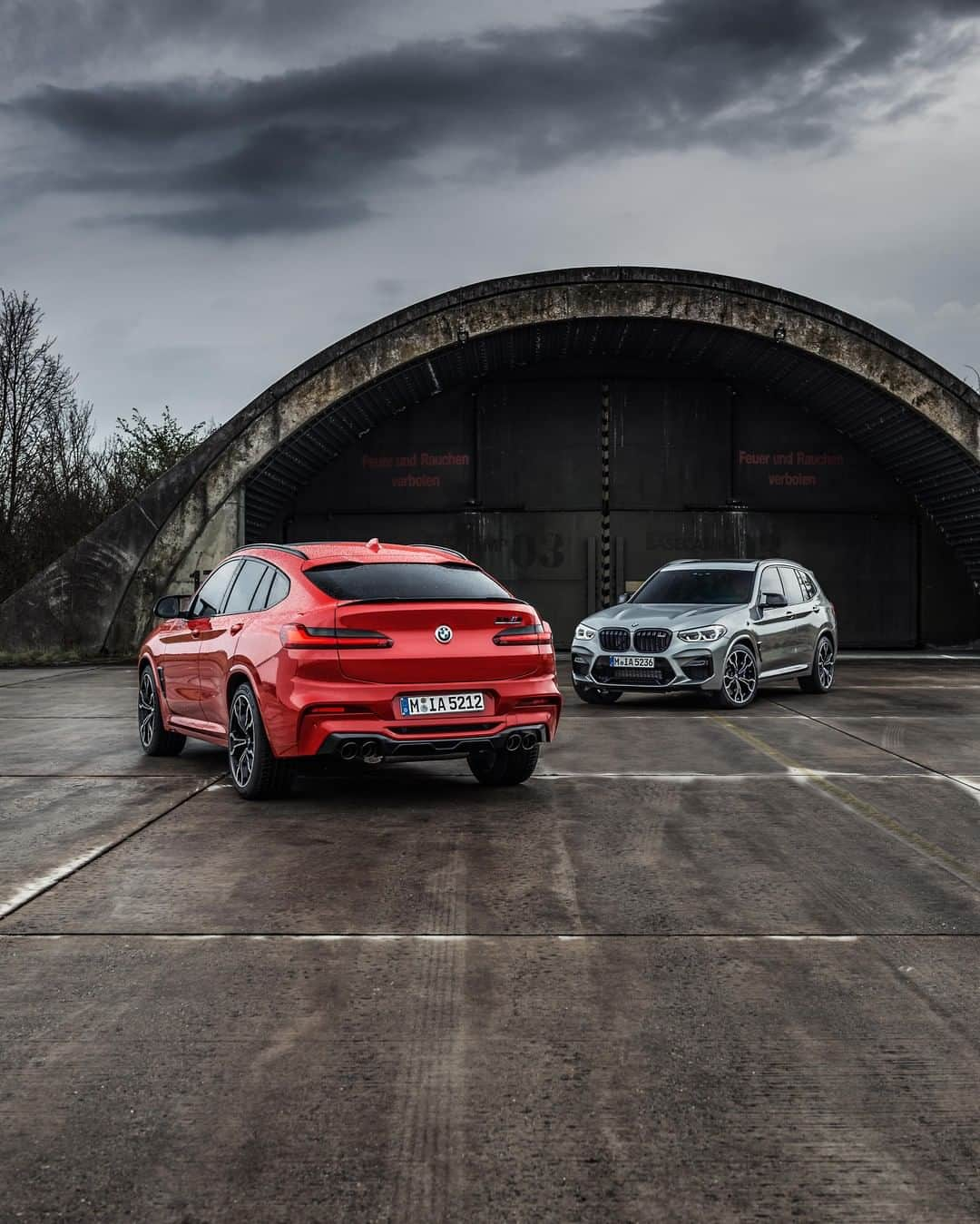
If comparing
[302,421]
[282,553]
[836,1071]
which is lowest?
[836,1071]

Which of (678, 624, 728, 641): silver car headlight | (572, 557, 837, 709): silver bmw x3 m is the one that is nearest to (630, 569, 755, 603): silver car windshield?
(572, 557, 837, 709): silver bmw x3 m

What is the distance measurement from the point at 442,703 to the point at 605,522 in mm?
16616

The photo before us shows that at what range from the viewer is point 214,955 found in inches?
180

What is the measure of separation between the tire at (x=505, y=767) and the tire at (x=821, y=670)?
7547 millimetres

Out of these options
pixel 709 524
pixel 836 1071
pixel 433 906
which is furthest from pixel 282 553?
pixel 709 524

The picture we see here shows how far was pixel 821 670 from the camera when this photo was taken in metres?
15.4

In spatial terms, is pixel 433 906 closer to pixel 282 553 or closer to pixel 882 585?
pixel 282 553

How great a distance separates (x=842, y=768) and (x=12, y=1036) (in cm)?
647

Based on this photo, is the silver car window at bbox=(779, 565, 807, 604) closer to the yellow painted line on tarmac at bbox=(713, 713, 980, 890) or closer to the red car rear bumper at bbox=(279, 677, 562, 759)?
the yellow painted line on tarmac at bbox=(713, 713, 980, 890)

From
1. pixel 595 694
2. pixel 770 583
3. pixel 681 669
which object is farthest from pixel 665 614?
pixel 770 583

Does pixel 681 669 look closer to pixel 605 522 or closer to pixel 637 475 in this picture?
pixel 605 522

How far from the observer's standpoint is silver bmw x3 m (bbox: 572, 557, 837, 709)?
13227mm

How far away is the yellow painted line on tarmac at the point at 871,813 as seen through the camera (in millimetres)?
5953

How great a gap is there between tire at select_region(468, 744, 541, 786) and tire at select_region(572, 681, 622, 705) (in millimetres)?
5180
